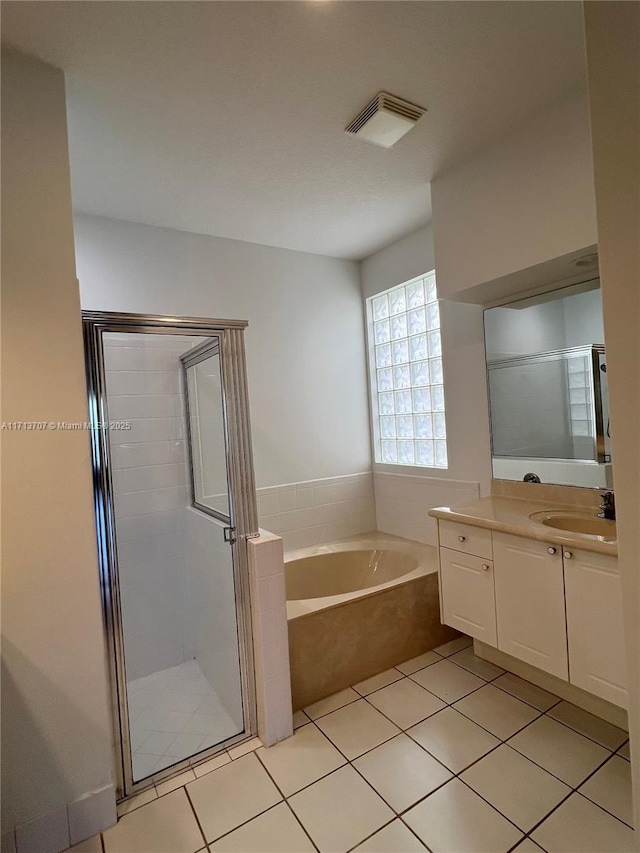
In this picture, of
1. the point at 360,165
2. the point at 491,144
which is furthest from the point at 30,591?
the point at 491,144

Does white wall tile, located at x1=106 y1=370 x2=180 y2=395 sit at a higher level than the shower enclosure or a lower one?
higher

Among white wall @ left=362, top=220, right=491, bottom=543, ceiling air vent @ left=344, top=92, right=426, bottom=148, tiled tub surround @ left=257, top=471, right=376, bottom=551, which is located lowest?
tiled tub surround @ left=257, top=471, right=376, bottom=551

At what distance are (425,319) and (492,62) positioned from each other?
1.66 m

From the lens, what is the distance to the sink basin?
2.03 m

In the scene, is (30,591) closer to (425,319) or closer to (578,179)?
(578,179)

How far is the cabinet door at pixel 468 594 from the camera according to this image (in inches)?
82.2

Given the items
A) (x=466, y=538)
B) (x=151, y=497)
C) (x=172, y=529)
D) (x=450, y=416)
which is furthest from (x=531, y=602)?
(x=151, y=497)

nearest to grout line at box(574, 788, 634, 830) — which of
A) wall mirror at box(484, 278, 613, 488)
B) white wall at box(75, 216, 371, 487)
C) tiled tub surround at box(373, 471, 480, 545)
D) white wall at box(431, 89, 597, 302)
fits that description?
wall mirror at box(484, 278, 613, 488)

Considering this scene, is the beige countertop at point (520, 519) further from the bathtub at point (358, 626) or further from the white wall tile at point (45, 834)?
the white wall tile at point (45, 834)

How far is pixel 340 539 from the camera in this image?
3385 millimetres

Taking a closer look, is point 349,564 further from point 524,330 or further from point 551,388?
point 524,330

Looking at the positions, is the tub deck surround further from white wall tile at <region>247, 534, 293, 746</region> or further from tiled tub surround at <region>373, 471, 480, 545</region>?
white wall tile at <region>247, 534, 293, 746</region>

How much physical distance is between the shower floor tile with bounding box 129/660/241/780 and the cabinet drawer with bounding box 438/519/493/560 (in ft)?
4.36

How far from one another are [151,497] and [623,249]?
2267 millimetres
